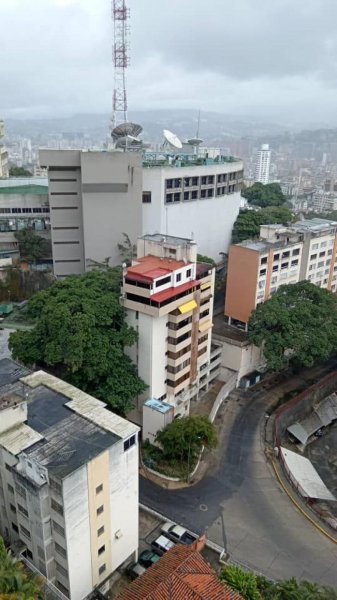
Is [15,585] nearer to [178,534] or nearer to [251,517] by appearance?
[178,534]

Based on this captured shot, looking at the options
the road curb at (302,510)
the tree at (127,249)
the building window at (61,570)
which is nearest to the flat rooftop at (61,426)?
the building window at (61,570)

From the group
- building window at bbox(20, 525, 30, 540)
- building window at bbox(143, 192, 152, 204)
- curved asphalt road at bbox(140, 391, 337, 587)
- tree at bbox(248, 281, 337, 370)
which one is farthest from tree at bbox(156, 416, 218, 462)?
building window at bbox(143, 192, 152, 204)

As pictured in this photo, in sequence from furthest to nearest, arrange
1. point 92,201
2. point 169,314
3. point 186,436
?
point 92,201 → point 169,314 → point 186,436

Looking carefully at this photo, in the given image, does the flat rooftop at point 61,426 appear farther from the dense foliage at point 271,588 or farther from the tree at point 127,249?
the tree at point 127,249

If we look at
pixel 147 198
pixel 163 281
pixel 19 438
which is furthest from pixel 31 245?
pixel 19 438

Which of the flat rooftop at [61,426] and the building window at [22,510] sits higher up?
the flat rooftop at [61,426]
